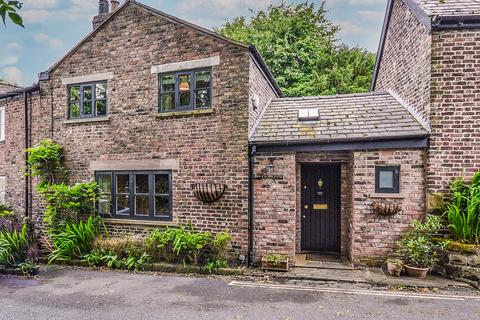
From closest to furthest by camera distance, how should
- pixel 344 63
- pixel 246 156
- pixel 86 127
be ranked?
pixel 246 156 < pixel 86 127 < pixel 344 63

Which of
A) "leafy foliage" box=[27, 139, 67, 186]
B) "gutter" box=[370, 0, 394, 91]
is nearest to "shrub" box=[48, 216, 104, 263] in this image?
"leafy foliage" box=[27, 139, 67, 186]

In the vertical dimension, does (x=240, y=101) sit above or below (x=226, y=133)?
above

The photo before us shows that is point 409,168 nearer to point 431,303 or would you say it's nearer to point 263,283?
point 431,303

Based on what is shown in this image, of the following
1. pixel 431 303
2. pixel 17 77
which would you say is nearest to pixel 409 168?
pixel 431 303

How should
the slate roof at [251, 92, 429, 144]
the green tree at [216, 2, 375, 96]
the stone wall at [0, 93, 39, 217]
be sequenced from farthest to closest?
the green tree at [216, 2, 375, 96] → the stone wall at [0, 93, 39, 217] → the slate roof at [251, 92, 429, 144]

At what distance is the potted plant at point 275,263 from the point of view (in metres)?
7.27

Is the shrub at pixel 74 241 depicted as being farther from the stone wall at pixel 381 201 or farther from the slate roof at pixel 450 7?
the slate roof at pixel 450 7

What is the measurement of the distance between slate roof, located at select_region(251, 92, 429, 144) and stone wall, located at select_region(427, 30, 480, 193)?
524mm

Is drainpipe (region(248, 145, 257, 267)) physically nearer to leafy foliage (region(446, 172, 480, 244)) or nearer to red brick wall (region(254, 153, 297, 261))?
red brick wall (region(254, 153, 297, 261))

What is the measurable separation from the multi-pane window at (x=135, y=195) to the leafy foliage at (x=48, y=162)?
144 centimetres

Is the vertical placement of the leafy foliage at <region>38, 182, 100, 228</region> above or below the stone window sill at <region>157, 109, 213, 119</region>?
below

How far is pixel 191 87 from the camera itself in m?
8.38

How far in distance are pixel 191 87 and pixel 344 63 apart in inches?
641

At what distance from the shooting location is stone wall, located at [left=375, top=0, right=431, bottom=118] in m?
7.36
